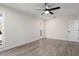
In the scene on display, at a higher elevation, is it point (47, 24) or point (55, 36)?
point (47, 24)

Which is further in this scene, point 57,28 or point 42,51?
point 57,28

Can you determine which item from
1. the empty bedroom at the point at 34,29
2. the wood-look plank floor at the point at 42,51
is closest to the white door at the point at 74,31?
the empty bedroom at the point at 34,29

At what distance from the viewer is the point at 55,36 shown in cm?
846

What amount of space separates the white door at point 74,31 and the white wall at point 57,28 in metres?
0.36

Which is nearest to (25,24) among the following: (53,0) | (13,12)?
(13,12)

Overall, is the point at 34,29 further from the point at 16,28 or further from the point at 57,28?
the point at 57,28

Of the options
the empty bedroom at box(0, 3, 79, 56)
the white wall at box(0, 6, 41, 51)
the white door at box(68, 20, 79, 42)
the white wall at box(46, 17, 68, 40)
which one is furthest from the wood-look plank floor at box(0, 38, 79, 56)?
the white wall at box(46, 17, 68, 40)

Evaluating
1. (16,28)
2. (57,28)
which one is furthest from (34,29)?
(57,28)

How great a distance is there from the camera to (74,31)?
7.22 meters

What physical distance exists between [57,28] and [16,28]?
4.57 meters

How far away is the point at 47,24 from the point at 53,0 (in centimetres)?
782

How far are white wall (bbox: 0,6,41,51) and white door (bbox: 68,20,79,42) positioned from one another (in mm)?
3249

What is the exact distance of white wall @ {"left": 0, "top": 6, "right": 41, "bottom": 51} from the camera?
4.27 meters

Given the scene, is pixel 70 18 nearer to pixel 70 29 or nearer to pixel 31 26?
pixel 70 29
